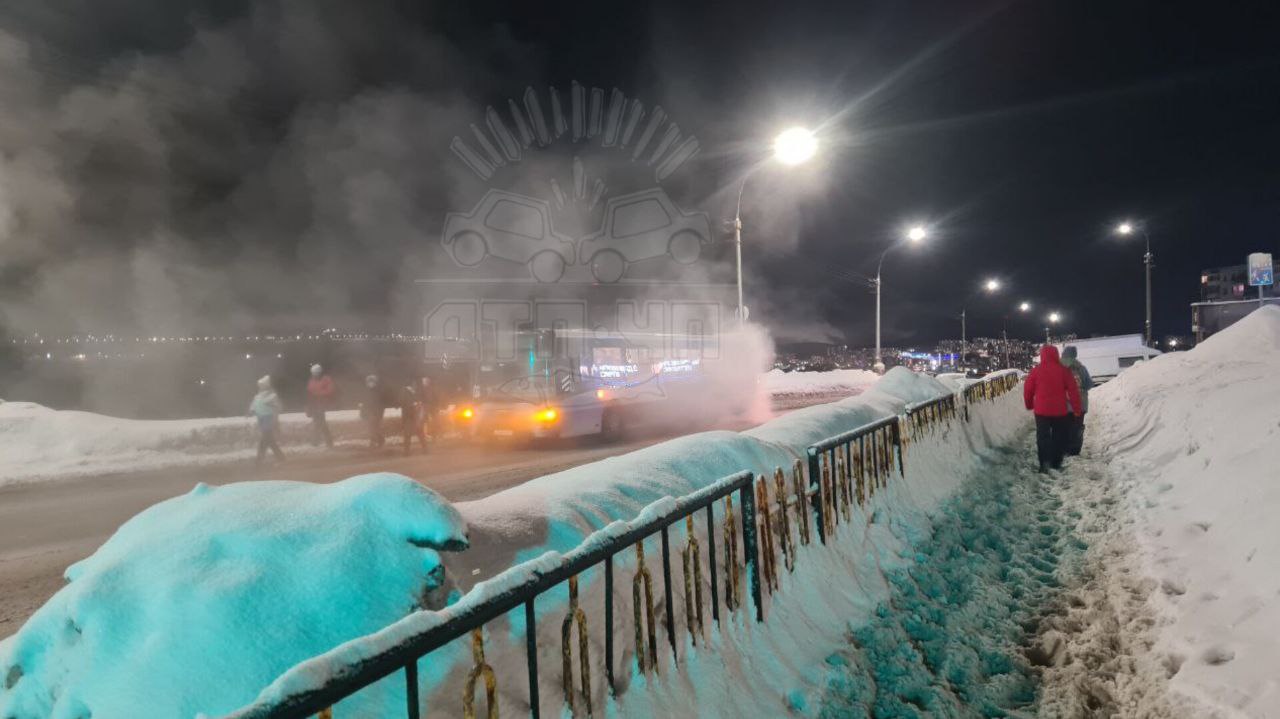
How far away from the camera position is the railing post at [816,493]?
16.0ft

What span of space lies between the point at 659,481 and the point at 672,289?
44742 mm

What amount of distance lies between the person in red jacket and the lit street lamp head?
6.53 metres

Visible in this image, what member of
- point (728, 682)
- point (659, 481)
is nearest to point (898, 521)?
point (659, 481)

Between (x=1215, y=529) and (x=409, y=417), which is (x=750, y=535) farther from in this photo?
(x=409, y=417)

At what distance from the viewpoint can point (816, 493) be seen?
16.0ft

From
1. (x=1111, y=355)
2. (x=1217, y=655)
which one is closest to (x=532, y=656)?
(x=1217, y=655)

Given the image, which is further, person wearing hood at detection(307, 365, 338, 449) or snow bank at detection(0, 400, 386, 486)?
person wearing hood at detection(307, 365, 338, 449)

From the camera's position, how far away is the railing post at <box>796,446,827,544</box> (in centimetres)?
487

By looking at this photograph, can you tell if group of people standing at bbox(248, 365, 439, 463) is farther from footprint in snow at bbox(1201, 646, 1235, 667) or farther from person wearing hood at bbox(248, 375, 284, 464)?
footprint in snow at bbox(1201, 646, 1235, 667)

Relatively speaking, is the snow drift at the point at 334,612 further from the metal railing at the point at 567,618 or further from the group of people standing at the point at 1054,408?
the group of people standing at the point at 1054,408

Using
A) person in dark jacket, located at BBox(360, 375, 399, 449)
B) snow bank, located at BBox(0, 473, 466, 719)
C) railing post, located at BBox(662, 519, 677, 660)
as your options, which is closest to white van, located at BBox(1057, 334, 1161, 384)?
person in dark jacket, located at BBox(360, 375, 399, 449)

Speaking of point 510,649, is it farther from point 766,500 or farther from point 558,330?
point 558,330

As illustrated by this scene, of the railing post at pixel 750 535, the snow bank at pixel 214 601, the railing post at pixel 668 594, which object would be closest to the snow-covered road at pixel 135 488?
the snow bank at pixel 214 601

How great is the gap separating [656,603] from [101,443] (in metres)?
15.1
